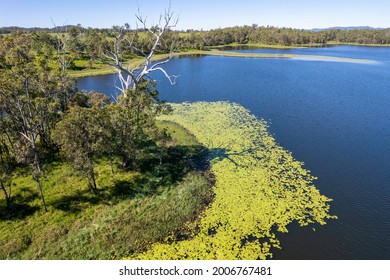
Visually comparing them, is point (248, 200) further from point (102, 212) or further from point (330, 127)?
point (330, 127)

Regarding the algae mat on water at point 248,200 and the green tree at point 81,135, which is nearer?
the algae mat on water at point 248,200

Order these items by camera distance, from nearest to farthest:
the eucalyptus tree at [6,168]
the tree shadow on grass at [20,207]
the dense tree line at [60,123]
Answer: the eucalyptus tree at [6,168], the tree shadow on grass at [20,207], the dense tree line at [60,123]

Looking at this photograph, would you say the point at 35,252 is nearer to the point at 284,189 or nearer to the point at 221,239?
the point at 221,239

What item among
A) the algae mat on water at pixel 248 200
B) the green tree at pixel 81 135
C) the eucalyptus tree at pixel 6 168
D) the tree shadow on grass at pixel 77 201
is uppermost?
the green tree at pixel 81 135

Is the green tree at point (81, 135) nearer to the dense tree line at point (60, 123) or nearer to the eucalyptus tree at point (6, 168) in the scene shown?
the dense tree line at point (60, 123)

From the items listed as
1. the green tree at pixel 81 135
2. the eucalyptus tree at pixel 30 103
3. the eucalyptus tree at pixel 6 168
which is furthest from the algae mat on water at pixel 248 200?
the eucalyptus tree at pixel 30 103
